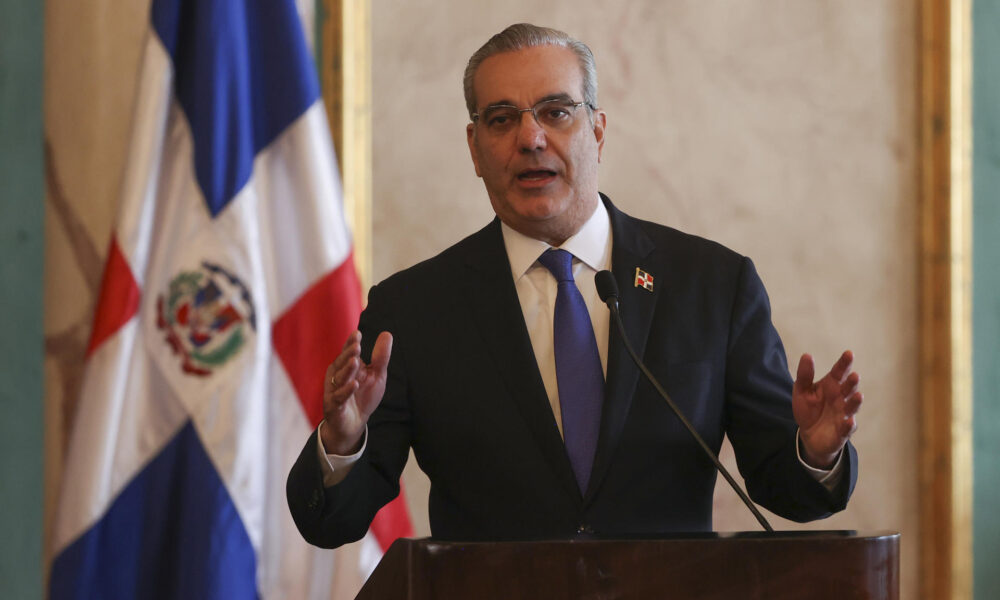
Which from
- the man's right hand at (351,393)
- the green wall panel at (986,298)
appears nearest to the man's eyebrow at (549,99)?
the man's right hand at (351,393)

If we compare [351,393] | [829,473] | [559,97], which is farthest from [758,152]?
[351,393]

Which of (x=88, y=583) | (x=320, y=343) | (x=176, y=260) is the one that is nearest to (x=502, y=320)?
(x=320, y=343)

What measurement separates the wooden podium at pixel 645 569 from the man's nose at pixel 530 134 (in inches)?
40.6

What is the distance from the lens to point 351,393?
158cm

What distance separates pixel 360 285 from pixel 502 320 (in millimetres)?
870

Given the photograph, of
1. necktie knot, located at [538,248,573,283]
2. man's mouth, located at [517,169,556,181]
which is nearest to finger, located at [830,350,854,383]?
necktie knot, located at [538,248,573,283]

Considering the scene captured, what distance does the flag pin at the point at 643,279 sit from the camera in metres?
2.00

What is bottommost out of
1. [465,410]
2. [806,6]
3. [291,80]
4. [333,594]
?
[333,594]

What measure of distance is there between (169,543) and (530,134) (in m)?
1.33

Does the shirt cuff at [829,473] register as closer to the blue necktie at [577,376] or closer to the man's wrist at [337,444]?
the blue necktie at [577,376]

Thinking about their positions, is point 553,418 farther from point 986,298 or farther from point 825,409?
point 986,298

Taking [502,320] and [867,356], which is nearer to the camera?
[502,320]

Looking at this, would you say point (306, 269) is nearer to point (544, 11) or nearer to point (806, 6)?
point (544, 11)

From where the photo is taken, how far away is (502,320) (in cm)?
199
